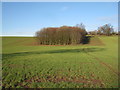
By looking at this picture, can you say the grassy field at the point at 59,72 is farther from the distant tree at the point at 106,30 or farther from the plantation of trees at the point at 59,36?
the distant tree at the point at 106,30

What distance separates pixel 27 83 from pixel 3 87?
3.69 ft

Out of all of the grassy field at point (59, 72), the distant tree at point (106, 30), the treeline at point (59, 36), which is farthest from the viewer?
the distant tree at point (106, 30)

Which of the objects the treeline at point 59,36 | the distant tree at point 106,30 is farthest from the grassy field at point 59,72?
the distant tree at point 106,30

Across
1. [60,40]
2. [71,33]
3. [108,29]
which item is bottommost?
[60,40]

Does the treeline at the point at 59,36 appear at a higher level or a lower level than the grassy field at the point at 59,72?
higher

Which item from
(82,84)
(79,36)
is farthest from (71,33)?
(82,84)

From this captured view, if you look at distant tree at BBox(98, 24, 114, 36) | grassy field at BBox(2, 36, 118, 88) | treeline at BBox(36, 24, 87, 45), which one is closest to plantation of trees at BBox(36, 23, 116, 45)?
treeline at BBox(36, 24, 87, 45)

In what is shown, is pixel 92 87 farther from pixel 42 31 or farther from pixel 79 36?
pixel 42 31

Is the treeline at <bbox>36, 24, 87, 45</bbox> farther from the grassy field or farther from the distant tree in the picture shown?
the distant tree

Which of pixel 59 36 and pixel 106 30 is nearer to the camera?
pixel 59 36

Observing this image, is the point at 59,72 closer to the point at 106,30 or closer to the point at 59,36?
Answer: the point at 59,36

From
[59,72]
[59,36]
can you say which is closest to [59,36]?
[59,36]

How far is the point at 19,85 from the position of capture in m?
4.64

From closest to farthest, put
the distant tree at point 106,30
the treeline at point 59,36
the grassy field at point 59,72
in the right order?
the grassy field at point 59,72 < the treeline at point 59,36 < the distant tree at point 106,30
